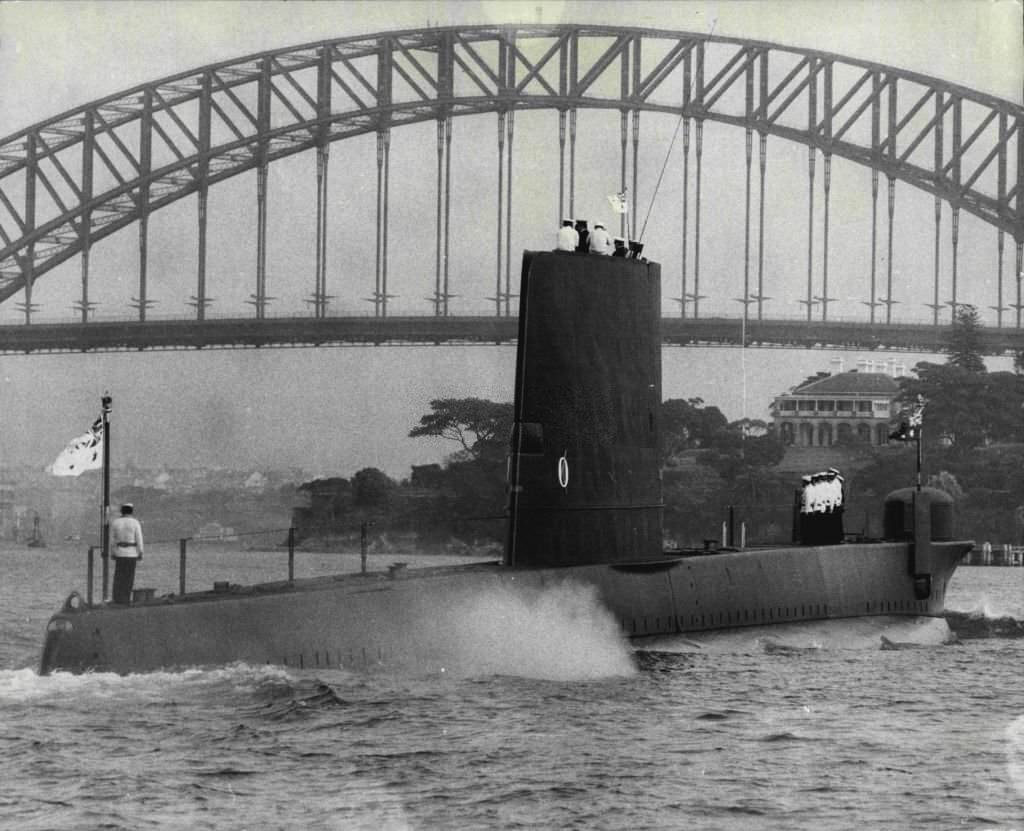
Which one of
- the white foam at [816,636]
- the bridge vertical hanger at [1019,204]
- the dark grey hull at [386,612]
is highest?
the bridge vertical hanger at [1019,204]

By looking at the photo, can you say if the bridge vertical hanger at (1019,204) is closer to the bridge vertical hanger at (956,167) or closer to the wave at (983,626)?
the bridge vertical hanger at (956,167)

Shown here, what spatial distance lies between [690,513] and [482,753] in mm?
64730

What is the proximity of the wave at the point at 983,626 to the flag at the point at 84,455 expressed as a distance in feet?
47.8

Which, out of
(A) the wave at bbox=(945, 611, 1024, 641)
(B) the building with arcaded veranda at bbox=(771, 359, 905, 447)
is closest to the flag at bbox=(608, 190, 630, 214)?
(A) the wave at bbox=(945, 611, 1024, 641)

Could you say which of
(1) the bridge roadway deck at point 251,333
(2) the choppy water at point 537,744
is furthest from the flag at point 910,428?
(1) the bridge roadway deck at point 251,333

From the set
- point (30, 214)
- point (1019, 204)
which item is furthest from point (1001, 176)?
point (30, 214)

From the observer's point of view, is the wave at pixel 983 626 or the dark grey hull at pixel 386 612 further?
the wave at pixel 983 626

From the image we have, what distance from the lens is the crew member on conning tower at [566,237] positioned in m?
18.4

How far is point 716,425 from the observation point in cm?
8562

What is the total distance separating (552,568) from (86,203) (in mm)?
50740

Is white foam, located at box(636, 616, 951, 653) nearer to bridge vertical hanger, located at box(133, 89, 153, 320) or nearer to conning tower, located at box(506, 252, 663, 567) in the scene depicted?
conning tower, located at box(506, 252, 663, 567)

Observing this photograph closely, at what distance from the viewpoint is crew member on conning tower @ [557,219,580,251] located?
18.4m

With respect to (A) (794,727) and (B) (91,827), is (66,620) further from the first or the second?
(A) (794,727)

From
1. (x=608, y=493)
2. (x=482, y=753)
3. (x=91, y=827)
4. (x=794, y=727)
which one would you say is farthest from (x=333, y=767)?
(x=608, y=493)
